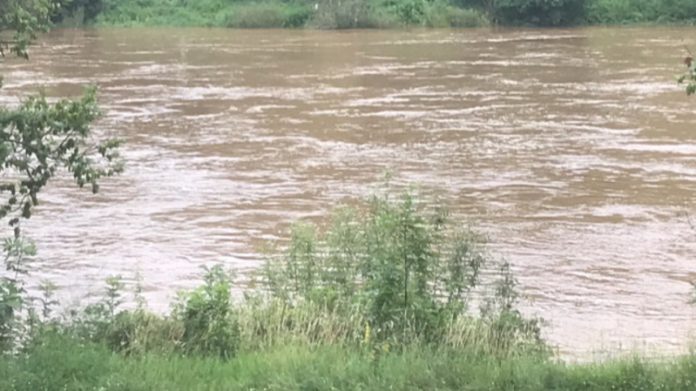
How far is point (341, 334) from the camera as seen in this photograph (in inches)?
309

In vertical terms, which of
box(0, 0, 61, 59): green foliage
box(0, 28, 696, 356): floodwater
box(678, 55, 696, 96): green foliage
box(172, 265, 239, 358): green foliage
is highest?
box(0, 0, 61, 59): green foliage

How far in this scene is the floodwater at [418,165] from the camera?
12.3m

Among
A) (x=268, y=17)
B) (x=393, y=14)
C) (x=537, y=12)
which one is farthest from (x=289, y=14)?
(x=537, y=12)

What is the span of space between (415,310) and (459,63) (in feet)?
88.0

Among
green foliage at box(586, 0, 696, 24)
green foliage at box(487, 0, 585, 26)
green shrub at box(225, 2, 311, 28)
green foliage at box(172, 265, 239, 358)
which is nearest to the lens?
green foliage at box(172, 265, 239, 358)

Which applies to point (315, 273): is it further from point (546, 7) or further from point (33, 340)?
point (546, 7)

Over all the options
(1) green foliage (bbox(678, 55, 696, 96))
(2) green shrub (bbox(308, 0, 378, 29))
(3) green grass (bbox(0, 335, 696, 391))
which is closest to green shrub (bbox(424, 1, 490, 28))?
(2) green shrub (bbox(308, 0, 378, 29))

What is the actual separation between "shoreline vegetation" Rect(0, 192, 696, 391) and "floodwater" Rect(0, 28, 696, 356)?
1.63 metres

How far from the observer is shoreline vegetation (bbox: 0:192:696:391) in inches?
253

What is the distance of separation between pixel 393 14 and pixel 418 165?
1405 inches

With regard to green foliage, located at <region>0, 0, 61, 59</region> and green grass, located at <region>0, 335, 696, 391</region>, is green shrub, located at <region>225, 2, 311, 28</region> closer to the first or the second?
green foliage, located at <region>0, 0, 61, 59</region>

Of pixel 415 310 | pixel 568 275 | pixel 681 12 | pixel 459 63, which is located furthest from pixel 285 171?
pixel 681 12

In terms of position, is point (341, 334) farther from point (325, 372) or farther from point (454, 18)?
point (454, 18)

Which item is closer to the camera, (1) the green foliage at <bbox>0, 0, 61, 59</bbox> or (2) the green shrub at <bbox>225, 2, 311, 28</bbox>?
(1) the green foliage at <bbox>0, 0, 61, 59</bbox>
